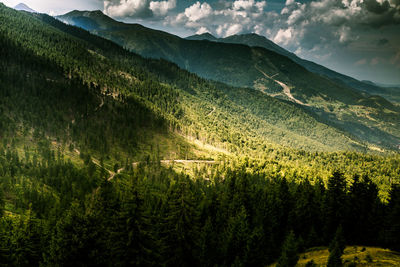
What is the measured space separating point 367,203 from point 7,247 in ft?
270

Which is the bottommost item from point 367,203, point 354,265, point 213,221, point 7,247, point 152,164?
point 152,164

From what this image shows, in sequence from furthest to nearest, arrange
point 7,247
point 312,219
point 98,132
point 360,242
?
point 98,132, point 312,219, point 360,242, point 7,247

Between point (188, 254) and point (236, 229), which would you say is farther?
point (236, 229)

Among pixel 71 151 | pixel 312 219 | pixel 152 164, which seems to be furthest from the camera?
pixel 152 164

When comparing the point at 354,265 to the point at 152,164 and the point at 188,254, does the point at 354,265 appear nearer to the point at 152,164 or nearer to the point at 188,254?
the point at 188,254

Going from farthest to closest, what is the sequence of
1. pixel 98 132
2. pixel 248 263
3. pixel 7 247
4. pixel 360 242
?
1. pixel 98 132
2. pixel 360 242
3. pixel 248 263
4. pixel 7 247

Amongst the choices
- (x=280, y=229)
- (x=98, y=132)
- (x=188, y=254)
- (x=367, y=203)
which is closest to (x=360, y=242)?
(x=367, y=203)

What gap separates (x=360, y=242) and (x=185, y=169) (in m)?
131

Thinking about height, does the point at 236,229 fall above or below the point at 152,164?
above

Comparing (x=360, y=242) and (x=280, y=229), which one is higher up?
(x=360, y=242)

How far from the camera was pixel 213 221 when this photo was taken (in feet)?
209

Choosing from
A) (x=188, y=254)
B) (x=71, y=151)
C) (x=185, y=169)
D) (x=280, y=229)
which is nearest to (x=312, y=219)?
(x=280, y=229)

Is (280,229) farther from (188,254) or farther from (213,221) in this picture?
(188,254)

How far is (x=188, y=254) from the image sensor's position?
1821 inches
